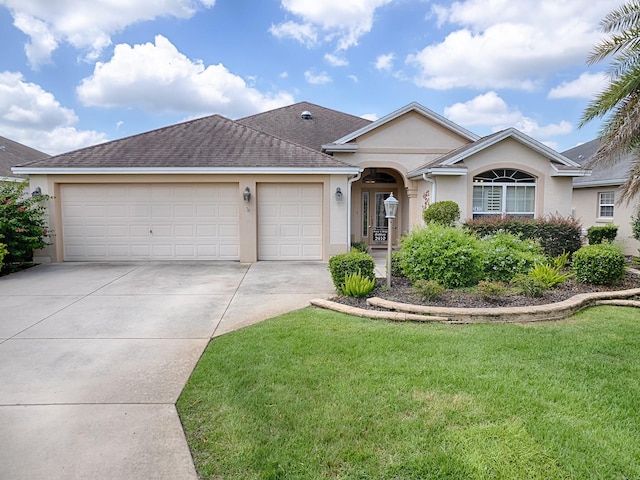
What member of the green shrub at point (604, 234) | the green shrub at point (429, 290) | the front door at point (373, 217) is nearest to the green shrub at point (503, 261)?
the green shrub at point (429, 290)

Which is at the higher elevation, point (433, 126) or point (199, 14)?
point (199, 14)

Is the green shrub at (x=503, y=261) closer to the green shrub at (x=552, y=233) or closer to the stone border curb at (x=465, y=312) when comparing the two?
the stone border curb at (x=465, y=312)

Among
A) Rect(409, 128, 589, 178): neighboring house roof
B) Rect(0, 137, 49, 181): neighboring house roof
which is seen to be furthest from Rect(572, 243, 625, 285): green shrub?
Rect(0, 137, 49, 181): neighboring house roof

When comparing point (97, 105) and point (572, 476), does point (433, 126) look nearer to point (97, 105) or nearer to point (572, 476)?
point (572, 476)

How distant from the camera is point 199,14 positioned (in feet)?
44.5

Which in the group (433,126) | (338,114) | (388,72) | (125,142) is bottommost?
(125,142)

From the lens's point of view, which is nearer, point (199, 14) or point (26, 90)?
point (199, 14)

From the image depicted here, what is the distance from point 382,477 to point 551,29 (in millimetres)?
14903

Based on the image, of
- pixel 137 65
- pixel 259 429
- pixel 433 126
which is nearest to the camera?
pixel 259 429

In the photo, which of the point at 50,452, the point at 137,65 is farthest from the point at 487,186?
the point at 137,65

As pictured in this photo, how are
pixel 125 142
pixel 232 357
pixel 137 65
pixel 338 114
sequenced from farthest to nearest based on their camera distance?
pixel 338 114
pixel 137 65
pixel 125 142
pixel 232 357

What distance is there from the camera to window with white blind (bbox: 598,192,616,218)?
16.2 m

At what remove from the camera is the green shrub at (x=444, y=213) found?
1287cm

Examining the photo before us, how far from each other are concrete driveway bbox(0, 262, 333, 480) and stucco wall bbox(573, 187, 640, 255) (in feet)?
42.5
